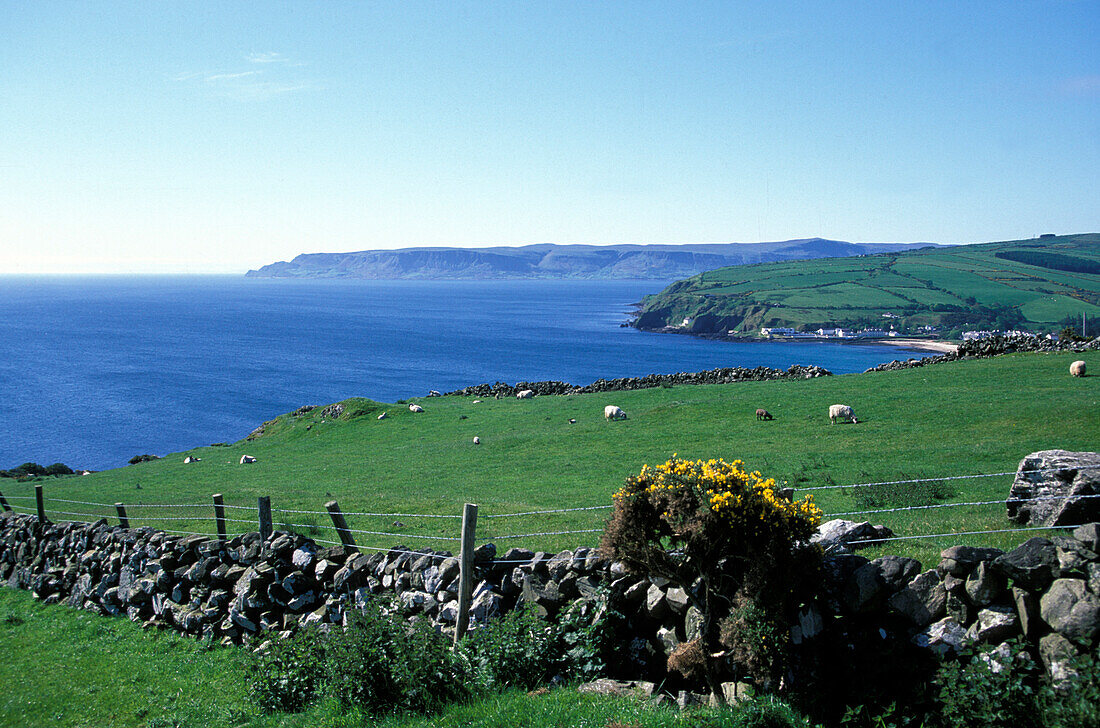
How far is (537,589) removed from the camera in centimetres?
1050

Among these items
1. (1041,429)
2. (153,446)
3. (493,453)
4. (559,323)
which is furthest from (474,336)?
(1041,429)

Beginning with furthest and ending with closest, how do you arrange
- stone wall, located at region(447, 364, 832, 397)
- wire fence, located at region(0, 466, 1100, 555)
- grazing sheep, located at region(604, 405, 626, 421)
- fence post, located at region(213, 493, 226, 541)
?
stone wall, located at region(447, 364, 832, 397) < grazing sheep, located at region(604, 405, 626, 421) < fence post, located at region(213, 493, 226, 541) < wire fence, located at region(0, 466, 1100, 555)

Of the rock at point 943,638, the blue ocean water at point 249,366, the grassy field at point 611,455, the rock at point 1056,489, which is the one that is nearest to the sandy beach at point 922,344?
the blue ocean water at point 249,366

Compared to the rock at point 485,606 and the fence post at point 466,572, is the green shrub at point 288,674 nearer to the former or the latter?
the fence post at point 466,572

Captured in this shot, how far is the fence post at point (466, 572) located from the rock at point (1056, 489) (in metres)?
8.53

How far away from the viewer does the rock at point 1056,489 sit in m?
10.2

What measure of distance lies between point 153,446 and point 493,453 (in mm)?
53227

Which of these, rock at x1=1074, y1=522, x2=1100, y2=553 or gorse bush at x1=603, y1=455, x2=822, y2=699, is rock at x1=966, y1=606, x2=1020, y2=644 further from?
gorse bush at x1=603, y1=455, x2=822, y2=699

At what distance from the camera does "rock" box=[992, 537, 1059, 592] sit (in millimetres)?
7566

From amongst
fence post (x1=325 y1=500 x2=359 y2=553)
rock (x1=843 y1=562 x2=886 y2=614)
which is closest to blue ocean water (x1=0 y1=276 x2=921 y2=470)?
fence post (x1=325 y1=500 x2=359 y2=553)

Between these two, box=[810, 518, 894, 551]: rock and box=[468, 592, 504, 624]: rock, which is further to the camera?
box=[468, 592, 504, 624]: rock

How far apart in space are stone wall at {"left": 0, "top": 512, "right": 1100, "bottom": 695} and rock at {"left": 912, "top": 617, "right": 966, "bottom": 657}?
14mm

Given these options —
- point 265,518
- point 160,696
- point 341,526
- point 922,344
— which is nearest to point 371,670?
point 341,526

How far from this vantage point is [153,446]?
67.4 m
